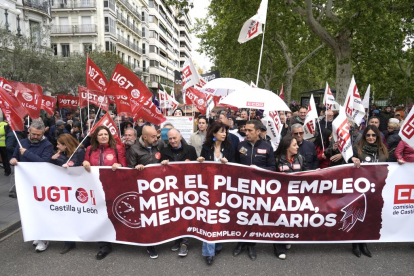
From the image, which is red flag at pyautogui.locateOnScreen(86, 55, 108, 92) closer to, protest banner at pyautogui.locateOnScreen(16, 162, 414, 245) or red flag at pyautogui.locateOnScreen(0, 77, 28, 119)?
red flag at pyautogui.locateOnScreen(0, 77, 28, 119)

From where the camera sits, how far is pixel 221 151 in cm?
429

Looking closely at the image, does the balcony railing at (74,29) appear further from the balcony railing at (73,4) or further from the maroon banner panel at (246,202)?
the maroon banner panel at (246,202)

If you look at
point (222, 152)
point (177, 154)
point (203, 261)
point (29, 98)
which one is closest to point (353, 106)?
point (222, 152)

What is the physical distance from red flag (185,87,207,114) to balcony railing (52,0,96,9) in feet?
128

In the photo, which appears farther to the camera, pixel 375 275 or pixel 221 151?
pixel 221 151

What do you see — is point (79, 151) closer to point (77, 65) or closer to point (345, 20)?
point (345, 20)

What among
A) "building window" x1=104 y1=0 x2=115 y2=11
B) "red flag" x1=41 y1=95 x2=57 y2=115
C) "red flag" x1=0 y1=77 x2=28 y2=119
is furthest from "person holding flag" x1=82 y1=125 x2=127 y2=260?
"building window" x1=104 y1=0 x2=115 y2=11

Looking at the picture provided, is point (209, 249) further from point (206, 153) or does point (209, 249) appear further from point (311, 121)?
point (311, 121)

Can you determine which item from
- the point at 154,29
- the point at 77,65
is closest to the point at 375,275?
the point at 77,65

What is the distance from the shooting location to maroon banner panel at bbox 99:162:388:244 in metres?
4.03

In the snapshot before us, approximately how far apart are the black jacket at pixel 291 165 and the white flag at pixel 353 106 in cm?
254

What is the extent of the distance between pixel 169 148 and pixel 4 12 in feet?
86.6

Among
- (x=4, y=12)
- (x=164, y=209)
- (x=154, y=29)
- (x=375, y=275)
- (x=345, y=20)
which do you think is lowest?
(x=375, y=275)

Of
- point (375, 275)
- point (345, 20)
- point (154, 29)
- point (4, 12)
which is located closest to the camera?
point (375, 275)
